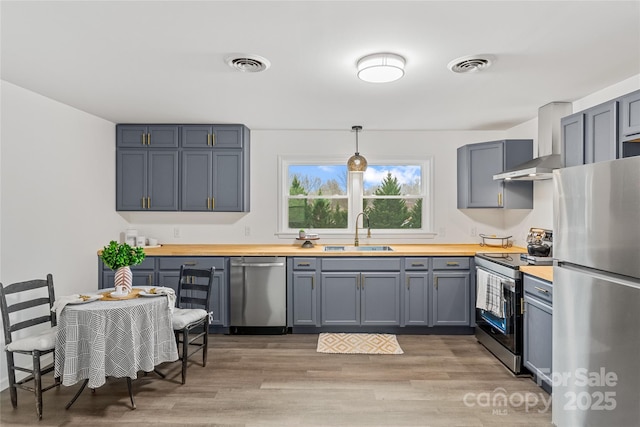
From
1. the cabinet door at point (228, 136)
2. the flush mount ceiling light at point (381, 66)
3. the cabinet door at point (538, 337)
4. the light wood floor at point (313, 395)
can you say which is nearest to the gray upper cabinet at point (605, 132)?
the cabinet door at point (538, 337)

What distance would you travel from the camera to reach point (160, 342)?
2.75 m

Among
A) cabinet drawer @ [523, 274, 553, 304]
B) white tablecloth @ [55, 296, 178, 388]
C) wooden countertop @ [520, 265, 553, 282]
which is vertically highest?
wooden countertop @ [520, 265, 553, 282]

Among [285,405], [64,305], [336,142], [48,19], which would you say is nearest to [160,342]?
[64,305]

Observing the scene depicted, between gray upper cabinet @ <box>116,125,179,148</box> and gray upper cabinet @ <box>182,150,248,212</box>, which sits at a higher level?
gray upper cabinet @ <box>116,125,179,148</box>

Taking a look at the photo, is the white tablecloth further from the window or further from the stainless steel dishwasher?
the window

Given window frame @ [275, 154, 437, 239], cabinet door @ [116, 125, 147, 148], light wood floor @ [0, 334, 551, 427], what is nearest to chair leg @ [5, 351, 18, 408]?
light wood floor @ [0, 334, 551, 427]

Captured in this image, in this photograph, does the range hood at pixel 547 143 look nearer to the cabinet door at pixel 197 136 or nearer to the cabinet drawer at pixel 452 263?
the cabinet drawer at pixel 452 263

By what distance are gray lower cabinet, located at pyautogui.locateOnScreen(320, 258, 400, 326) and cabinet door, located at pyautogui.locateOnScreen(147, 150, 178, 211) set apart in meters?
2.03

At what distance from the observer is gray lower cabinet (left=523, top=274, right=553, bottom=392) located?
2.74 metres

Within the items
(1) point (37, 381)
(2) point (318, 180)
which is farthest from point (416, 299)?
(1) point (37, 381)

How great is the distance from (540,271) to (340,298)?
A: 6.62ft

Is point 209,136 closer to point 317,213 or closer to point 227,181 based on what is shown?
point 227,181

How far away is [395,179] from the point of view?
488 cm

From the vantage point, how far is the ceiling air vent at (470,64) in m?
2.43
